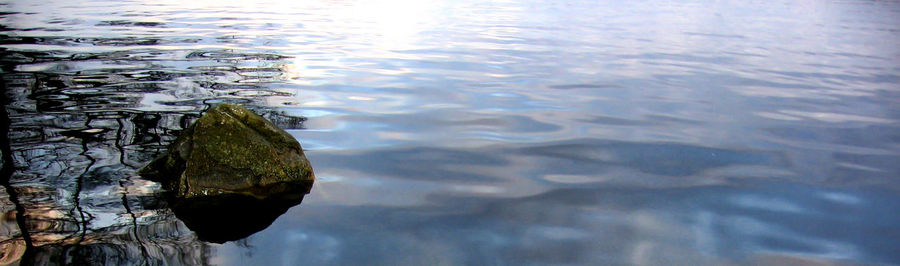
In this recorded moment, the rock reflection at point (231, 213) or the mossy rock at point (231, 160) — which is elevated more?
the mossy rock at point (231, 160)

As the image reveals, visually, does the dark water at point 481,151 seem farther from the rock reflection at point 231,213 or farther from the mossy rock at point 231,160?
the mossy rock at point 231,160

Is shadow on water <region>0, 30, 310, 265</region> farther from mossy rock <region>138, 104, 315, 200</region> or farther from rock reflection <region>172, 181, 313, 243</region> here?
mossy rock <region>138, 104, 315, 200</region>

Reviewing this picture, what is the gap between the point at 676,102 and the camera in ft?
35.1

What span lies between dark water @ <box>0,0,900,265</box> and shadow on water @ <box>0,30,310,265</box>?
0.03 m

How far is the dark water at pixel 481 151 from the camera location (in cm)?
500

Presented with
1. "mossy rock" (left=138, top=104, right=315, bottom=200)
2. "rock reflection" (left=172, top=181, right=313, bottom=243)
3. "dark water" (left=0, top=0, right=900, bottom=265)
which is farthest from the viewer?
"mossy rock" (left=138, top=104, right=315, bottom=200)

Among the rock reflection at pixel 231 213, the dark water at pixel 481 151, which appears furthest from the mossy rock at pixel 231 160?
the dark water at pixel 481 151

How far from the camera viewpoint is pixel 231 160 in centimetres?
590

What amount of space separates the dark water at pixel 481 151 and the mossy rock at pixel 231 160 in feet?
0.79

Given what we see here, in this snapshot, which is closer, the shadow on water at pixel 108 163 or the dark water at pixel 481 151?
the shadow on water at pixel 108 163

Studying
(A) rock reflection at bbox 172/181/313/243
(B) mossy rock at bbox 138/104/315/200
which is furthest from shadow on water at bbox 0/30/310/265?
(B) mossy rock at bbox 138/104/315/200

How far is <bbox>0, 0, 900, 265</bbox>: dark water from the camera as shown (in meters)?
5.00

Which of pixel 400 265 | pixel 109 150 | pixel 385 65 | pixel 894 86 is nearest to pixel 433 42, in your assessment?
pixel 385 65

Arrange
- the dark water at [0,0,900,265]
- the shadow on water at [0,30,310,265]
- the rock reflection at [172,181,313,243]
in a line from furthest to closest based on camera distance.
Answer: the rock reflection at [172,181,313,243], the dark water at [0,0,900,265], the shadow on water at [0,30,310,265]
